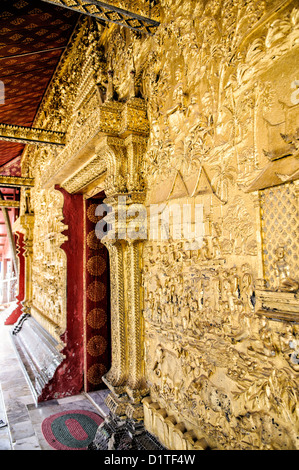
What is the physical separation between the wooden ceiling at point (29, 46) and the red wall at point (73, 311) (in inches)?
69.4

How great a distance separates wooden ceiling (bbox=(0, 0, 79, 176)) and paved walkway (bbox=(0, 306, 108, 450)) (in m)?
4.20

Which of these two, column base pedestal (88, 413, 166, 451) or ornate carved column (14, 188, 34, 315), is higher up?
ornate carved column (14, 188, 34, 315)

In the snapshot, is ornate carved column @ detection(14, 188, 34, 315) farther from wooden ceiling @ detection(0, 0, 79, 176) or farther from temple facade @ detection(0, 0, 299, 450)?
temple facade @ detection(0, 0, 299, 450)

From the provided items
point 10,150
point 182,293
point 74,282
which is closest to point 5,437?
point 74,282

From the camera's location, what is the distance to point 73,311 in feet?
14.5

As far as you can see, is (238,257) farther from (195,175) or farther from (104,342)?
(104,342)

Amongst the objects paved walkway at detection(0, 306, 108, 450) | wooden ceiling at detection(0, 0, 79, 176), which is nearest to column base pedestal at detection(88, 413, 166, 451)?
paved walkway at detection(0, 306, 108, 450)

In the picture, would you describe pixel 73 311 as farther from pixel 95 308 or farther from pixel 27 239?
pixel 27 239

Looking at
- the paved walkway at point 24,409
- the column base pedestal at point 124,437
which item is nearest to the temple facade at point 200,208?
the column base pedestal at point 124,437

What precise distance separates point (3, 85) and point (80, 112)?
160cm

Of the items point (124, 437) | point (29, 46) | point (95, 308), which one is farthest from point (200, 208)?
point (29, 46)

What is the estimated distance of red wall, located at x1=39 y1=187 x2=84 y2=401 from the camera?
4199mm

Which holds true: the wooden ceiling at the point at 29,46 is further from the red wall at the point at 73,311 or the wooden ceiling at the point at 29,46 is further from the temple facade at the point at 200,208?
the red wall at the point at 73,311

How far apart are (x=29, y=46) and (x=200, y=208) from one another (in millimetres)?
3403
